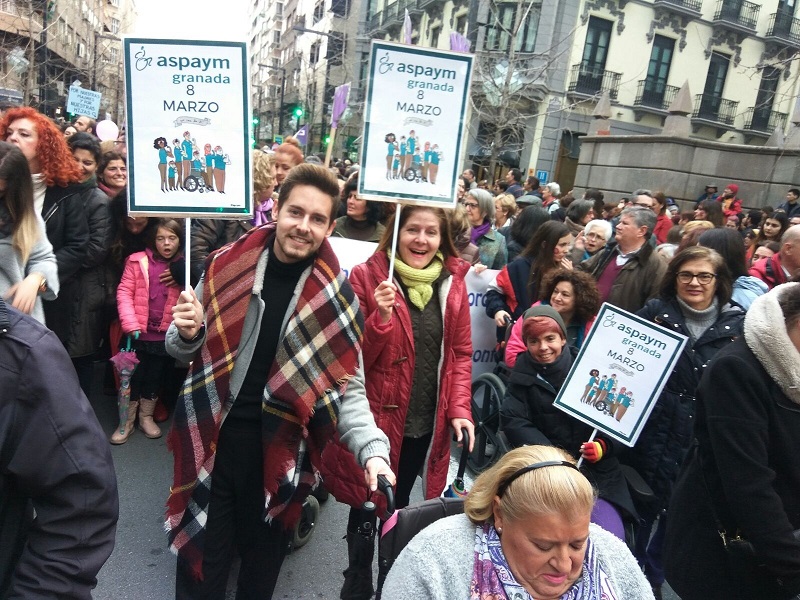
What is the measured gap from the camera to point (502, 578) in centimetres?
163

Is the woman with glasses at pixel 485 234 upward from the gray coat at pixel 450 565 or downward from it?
upward

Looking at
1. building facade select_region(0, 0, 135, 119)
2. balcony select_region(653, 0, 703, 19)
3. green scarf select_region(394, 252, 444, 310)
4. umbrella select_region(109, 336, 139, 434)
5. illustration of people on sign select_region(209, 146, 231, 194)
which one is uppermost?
balcony select_region(653, 0, 703, 19)

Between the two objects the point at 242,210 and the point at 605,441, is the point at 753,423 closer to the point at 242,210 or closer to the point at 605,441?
the point at 605,441

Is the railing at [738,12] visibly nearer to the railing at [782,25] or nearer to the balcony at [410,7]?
the railing at [782,25]

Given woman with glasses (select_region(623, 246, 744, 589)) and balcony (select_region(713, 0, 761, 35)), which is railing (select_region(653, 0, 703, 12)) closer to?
balcony (select_region(713, 0, 761, 35))

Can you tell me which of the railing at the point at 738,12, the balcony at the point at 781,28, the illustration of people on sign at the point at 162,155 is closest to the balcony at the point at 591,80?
the railing at the point at 738,12

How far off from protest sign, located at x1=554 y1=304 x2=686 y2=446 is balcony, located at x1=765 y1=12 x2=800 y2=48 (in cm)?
3214

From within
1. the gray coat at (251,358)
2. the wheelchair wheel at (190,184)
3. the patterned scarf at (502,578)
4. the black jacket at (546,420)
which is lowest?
the black jacket at (546,420)

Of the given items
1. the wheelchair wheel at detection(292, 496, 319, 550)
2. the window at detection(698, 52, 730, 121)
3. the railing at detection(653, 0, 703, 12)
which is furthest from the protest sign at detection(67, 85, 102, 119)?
the window at detection(698, 52, 730, 121)

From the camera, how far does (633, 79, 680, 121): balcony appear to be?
26531mm

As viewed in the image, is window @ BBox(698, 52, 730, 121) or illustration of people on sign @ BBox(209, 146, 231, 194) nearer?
illustration of people on sign @ BBox(209, 146, 231, 194)

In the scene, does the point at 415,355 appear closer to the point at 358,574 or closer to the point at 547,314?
the point at 547,314

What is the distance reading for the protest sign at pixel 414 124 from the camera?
2.59m

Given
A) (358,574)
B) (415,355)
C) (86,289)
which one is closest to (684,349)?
(415,355)
